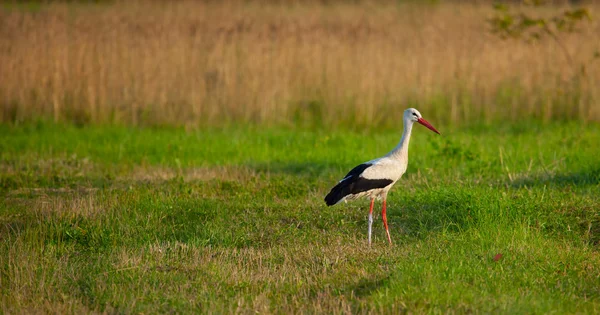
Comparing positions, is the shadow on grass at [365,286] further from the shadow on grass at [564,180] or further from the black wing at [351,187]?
the shadow on grass at [564,180]

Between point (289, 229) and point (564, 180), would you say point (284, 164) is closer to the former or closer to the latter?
point (289, 229)

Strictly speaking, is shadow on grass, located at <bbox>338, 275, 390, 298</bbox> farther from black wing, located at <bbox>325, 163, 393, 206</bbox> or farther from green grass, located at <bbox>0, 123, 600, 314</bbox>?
black wing, located at <bbox>325, 163, 393, 206</bbox>

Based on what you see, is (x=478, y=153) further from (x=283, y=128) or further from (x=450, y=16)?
(x=450, y=16)

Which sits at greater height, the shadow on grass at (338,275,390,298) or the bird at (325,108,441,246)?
the bird at (325,108,441,246)

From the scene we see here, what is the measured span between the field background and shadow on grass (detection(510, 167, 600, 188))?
3 cm

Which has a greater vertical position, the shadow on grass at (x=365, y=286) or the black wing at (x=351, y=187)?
the black wing at (x=351, y=187)

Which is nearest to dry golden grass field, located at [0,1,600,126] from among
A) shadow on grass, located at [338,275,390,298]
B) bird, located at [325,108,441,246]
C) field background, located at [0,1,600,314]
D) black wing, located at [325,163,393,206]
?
field background, located at [0,1,600,314]

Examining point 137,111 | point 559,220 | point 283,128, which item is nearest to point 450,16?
point 283,128

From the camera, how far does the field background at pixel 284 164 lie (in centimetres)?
527

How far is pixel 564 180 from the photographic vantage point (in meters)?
8.02

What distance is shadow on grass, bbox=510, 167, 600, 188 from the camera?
→ 7.88 m

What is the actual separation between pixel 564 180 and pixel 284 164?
3.38m

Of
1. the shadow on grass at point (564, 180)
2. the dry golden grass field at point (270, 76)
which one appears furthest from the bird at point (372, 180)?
the dry golden grass field at point (270, 76)

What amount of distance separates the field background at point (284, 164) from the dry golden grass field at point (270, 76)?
0.12ft
